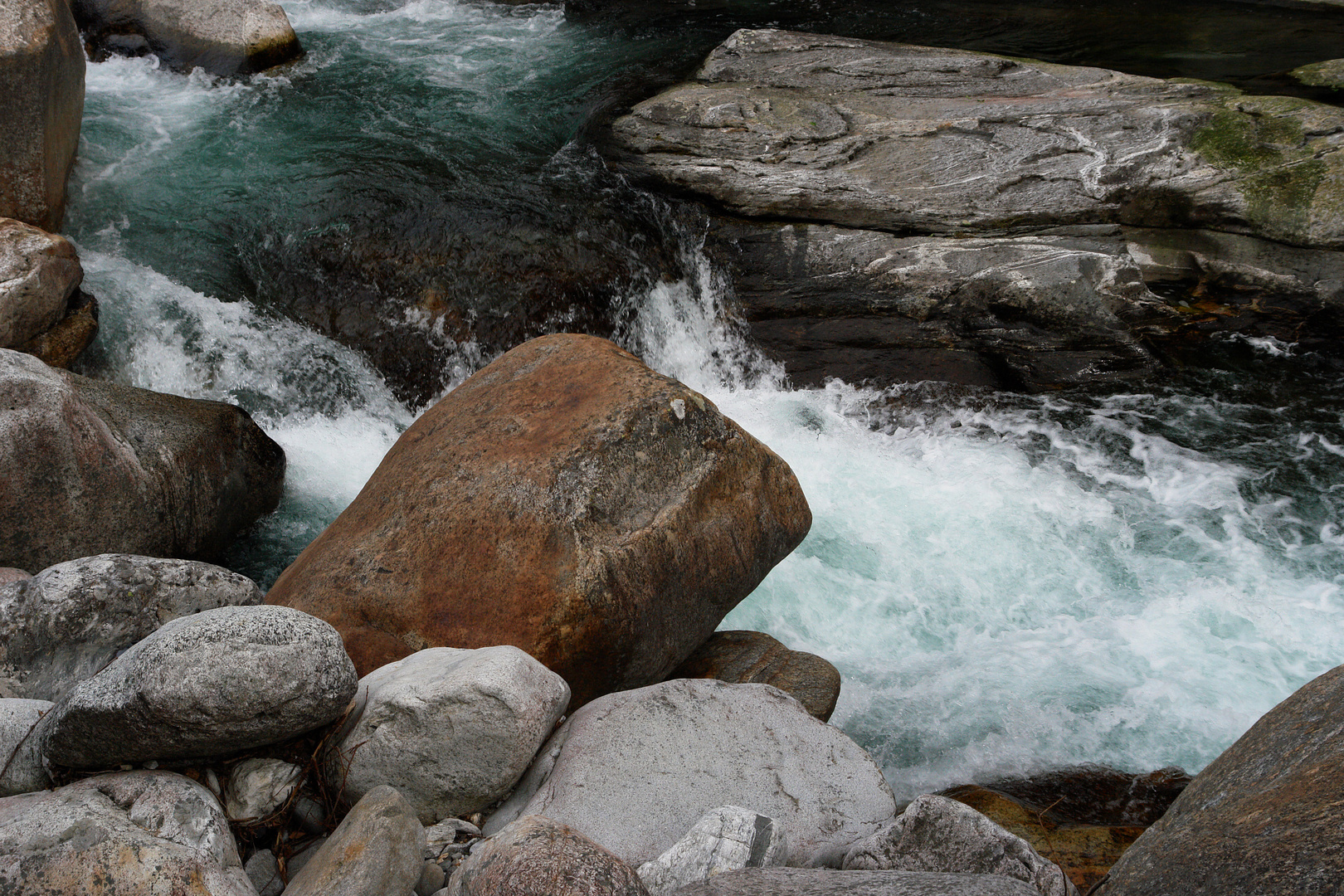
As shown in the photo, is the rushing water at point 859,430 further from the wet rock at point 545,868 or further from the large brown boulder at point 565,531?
the wet rock at point 545,868

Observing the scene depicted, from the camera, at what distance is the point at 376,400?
726 cm

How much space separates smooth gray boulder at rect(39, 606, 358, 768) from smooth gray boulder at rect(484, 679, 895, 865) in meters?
0.92

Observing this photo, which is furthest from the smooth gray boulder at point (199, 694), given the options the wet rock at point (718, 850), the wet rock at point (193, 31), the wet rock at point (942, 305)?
the wet rock at point (193, 31)

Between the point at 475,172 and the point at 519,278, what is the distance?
5.12ft

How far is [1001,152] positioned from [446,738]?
6.89 meters

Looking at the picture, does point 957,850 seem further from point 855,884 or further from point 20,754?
point 20,754

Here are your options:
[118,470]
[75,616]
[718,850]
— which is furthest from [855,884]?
[118,470]

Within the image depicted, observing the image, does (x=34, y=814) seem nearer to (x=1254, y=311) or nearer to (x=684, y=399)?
(x=684, y=399)

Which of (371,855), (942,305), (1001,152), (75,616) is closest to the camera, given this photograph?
(371,855)

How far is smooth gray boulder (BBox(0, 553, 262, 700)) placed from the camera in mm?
3625

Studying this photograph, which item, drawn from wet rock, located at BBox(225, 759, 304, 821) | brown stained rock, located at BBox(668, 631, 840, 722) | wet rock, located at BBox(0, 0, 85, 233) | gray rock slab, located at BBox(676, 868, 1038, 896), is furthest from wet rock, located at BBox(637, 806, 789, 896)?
wet rock, located at BBox(0, 0, 85, 233)

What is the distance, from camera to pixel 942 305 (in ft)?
24.9

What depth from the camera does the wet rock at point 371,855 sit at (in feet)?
8.84

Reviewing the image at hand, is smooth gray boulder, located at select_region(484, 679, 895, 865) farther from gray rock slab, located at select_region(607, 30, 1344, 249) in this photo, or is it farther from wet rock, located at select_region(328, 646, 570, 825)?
gray rock slab, located at select_region(607, 30, 1344, 249)
